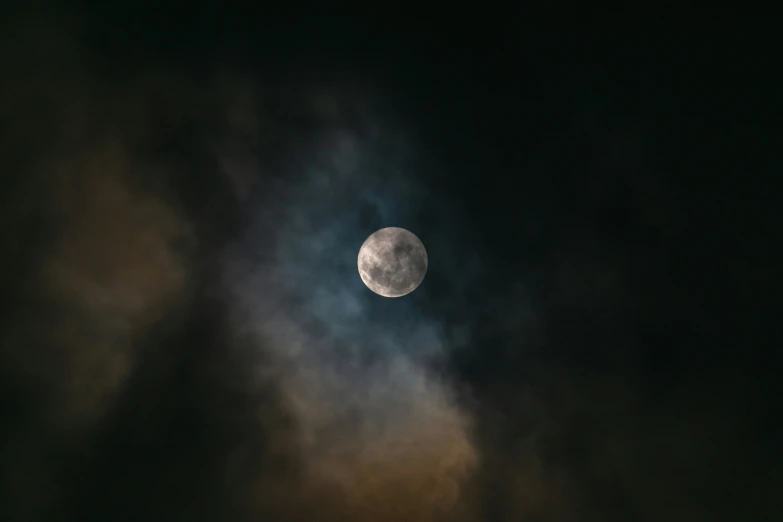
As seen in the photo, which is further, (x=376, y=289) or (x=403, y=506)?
(x=403, y=506)

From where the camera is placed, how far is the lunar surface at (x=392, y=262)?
13.2 metres

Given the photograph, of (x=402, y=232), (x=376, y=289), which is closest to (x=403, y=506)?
(x=376, y=289)

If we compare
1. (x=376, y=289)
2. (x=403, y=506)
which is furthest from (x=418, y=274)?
(x=403, y=506)

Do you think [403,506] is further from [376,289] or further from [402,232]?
[402,232]

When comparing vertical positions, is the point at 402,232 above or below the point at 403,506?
above

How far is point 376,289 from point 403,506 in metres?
16.2

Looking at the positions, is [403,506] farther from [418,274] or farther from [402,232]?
[402,232]

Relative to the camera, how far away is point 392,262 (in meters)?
13.3

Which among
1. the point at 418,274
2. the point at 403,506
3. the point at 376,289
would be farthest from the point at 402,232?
the point at 403,506

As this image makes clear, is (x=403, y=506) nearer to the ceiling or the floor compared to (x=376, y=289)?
nearer to the floor

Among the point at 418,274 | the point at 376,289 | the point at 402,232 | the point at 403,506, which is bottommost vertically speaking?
the point at 403,506

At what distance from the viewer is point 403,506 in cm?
1520

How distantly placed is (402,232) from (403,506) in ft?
64.9

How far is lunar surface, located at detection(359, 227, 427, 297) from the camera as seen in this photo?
13195 millimetres
